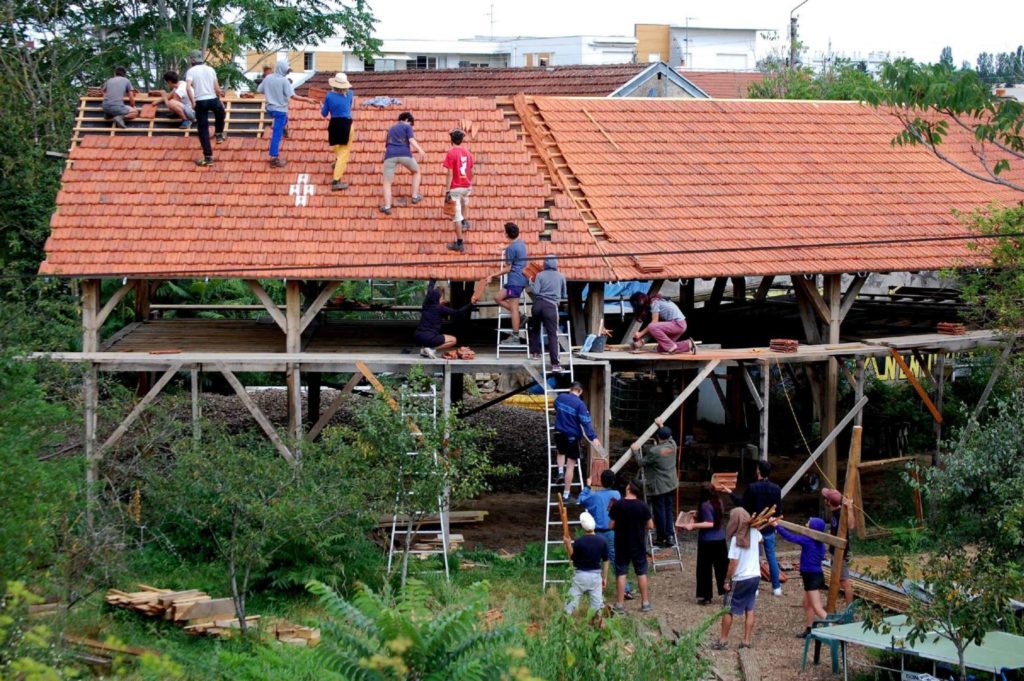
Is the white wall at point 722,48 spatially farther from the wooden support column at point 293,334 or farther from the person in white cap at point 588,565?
the person in white cap at point 588,565

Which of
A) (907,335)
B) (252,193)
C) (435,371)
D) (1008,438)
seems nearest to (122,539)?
(435,371)

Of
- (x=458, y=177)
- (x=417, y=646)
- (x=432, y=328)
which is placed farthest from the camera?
(x=458, y=177)

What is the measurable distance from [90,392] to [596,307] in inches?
281

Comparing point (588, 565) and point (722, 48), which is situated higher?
point (722, 48)

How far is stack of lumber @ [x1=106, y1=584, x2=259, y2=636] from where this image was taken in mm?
16497

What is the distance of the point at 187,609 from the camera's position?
54.6 ft

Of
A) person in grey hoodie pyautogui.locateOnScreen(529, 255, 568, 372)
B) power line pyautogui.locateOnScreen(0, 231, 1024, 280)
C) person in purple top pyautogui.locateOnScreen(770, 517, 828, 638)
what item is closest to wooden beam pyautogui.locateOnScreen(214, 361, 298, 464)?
power line pyautogui.locateOnScreen(0, 231, 1024, 280)

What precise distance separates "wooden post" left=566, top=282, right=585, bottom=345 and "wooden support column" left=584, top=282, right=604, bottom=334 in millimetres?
392

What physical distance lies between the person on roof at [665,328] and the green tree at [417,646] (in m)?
8.08

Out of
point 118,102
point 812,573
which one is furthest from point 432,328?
point 118,102

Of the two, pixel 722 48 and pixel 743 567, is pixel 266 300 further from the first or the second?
pixel 722 48

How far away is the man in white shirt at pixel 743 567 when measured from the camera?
15969 mm

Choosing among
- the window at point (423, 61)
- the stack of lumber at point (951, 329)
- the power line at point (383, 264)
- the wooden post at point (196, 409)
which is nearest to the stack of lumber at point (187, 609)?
the wooden post at point (196, 409)

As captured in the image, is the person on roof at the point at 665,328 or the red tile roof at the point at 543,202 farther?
the red tile roof at the point at 543,202
